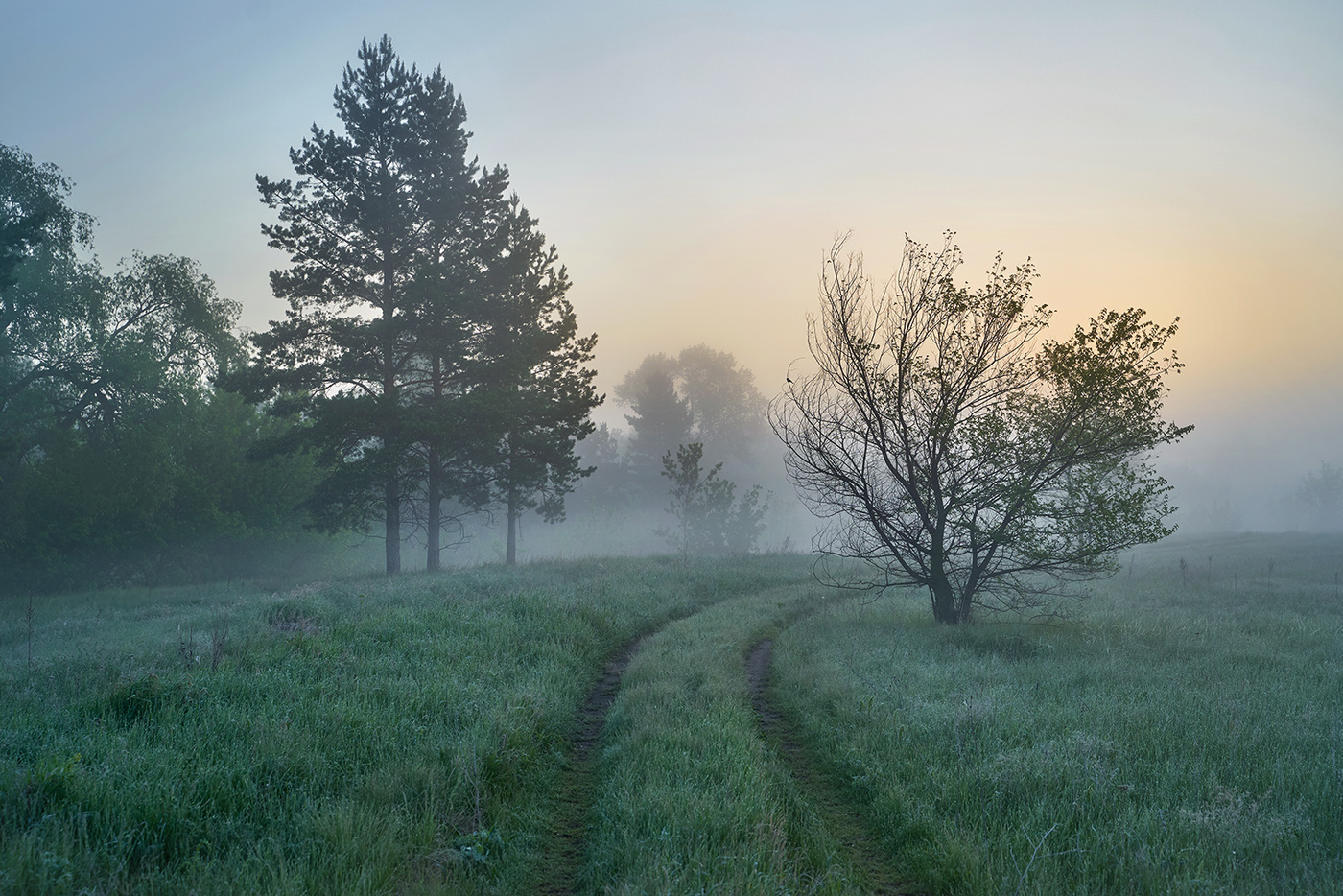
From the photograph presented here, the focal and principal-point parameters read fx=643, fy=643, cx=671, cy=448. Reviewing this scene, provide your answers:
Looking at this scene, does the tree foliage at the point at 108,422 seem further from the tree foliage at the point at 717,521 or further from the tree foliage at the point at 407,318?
the tree foliage at the point at 717,521

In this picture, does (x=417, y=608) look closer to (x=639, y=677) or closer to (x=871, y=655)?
(x=639, y=677)

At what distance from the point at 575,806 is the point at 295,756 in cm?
266

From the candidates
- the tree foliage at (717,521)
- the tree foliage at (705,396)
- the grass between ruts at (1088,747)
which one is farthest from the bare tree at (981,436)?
the tree foliage at (705,396)

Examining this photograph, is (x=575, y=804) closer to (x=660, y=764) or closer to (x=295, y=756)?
(x=660, y=764)

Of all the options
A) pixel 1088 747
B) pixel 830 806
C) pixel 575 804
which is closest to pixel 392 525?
pixel 575 804

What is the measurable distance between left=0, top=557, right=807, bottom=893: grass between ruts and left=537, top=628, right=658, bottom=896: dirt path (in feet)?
0.47

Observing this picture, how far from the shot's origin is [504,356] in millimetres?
24109

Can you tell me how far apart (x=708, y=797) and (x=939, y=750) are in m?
2.76

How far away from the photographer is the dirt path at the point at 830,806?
5059mm

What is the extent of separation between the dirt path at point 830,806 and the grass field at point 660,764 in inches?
3.1

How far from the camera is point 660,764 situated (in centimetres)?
657

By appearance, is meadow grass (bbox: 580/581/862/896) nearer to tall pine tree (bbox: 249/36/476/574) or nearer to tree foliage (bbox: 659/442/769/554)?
tall pine tree (bbox: 249/36/476/574)

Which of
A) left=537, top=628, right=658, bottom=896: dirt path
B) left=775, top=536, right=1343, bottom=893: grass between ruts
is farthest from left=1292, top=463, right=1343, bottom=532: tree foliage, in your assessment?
left=537, top=628, right=658, bottom=896: dirt path

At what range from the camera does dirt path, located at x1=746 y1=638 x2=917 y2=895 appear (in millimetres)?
5059
